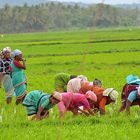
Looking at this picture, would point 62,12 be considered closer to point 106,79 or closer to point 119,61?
point 119,61

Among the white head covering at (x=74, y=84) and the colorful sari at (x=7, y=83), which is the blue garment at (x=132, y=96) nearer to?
the white head covering at (x=74, y=84)

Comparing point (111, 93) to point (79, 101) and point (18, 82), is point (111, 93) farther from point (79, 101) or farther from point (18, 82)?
point (18, 82)

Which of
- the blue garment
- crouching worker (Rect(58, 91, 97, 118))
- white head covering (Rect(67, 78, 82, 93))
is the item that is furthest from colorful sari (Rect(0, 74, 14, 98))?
the blue garment

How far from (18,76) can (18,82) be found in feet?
0.45

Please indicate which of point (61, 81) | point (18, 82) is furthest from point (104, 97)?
point (18, 82)

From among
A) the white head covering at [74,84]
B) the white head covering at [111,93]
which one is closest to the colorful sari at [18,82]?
the white head covering at [74,84]

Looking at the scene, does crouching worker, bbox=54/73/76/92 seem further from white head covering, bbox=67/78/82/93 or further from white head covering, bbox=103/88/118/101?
white head covering, bbox=103/88/118/101

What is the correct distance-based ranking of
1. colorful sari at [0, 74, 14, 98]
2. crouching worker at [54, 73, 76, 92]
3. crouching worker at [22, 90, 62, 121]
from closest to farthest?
crouching worker at [22, 90, 62, 121]
crouching worker at [54, 73, 76, 92]
colorful sari at [0, 74, 14, 98]

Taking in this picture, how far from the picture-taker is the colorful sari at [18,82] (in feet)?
32.4

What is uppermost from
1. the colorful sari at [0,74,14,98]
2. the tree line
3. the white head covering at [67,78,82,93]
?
the white head covering at [67,78,82,93]

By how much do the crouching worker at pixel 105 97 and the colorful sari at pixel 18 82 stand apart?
226cm

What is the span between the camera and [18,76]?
32.8ft

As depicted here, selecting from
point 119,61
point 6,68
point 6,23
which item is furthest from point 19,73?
point 6,23

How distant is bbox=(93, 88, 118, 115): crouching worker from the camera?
796 cm
